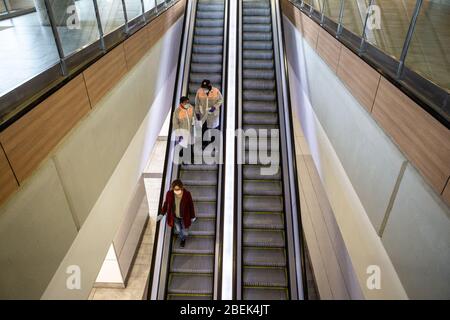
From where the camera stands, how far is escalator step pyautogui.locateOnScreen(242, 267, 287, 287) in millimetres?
5410

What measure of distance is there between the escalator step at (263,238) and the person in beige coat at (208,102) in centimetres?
233

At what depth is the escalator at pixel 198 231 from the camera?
213 inches

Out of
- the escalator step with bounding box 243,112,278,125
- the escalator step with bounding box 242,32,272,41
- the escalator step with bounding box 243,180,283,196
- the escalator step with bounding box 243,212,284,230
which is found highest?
the escalator step with bounding box 242,32,272,41

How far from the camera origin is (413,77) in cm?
272

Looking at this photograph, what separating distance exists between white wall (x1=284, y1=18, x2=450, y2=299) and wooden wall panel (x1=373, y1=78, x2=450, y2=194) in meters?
0.10

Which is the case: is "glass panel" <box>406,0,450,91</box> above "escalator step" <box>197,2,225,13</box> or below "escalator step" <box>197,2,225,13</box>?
above

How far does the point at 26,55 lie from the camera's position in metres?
3.26

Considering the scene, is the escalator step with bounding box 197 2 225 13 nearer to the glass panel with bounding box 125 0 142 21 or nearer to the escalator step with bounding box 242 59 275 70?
the escalator step with bounding box 242 59 275 70

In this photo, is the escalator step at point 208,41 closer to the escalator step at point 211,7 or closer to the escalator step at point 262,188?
the escalator step at point 211,7

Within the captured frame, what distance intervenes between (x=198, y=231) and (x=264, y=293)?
1583mm

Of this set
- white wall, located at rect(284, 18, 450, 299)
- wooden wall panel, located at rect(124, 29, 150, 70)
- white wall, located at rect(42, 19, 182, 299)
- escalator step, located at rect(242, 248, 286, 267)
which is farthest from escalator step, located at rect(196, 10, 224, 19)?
escalator step, located at rect(242, 248, 286, 267)

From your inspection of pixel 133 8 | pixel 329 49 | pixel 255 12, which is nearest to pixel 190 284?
pixel 329 49

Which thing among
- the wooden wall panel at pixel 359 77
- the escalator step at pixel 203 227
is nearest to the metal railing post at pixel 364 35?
the wooden wall panel at pixel 359 77
